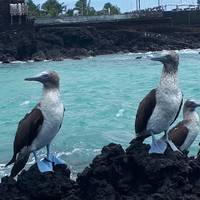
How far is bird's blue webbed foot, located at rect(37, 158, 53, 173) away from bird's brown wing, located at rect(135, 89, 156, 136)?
3.51 feet

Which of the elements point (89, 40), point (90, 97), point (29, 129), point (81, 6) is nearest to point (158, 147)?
point (29, 129)

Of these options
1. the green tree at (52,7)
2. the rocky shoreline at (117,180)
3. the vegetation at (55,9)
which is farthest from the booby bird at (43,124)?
the green tree at (52,7)

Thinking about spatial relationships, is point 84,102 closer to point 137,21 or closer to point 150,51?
point 150,51

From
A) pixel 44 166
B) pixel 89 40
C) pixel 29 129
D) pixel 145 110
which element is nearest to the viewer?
pixel 44 166

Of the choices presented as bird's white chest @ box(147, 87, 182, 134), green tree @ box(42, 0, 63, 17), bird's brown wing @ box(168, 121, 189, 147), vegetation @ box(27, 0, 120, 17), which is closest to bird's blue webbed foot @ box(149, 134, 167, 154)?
bird's white chest @ box(147, 87, 182, 134)

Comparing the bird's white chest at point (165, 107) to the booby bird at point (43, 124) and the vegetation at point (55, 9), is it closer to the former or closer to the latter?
the booby bird at point (43, 124)

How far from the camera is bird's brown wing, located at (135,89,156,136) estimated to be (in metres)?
7.48

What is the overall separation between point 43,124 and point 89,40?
51.2 metres

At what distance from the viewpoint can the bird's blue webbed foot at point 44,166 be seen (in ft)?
23.3

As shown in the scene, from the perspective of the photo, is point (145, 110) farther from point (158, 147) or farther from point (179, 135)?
point (179, 135)

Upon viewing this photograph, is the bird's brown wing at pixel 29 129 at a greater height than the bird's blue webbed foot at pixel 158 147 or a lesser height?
greater

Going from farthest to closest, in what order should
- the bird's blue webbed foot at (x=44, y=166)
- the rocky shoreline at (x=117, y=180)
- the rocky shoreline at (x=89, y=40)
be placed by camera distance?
the rocky shoreline at (x=89, y=40) < the bird's blue webbed foot at (x=44, y=166) < the rocky shoreline at (x=117, y=180)

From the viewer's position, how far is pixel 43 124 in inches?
285

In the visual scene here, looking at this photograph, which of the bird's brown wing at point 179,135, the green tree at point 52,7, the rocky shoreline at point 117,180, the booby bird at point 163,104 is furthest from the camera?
the green tree at point 52,7
